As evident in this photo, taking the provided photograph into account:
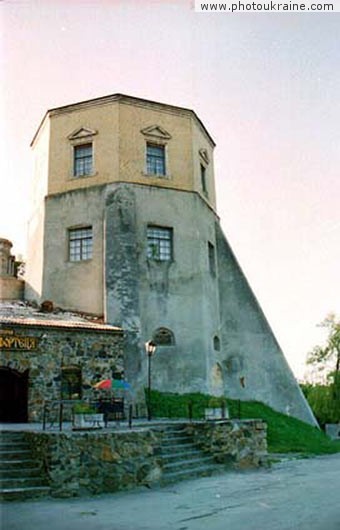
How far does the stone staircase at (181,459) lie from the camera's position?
13.1 m

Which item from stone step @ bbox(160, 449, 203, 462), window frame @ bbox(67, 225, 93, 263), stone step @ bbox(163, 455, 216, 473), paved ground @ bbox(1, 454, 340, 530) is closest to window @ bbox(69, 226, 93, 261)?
window frame @ bbox(67, 225, 93, 263)

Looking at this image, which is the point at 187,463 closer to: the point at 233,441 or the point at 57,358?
the point at 233,441

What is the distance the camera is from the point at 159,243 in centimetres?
2531

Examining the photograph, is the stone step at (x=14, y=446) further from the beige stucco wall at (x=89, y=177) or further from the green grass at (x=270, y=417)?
the beige stucco wall at (x=89, y=177)

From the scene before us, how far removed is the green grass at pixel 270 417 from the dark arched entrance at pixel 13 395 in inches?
196

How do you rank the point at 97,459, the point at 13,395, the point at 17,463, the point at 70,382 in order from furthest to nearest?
1. the point at 13,395
2. the point at 70,382
3. the point at 97,459
4. the point at 17,463

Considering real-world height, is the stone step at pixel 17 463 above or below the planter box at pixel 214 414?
below

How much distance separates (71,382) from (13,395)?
2.25m

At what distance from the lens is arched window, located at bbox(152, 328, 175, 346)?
24000mm

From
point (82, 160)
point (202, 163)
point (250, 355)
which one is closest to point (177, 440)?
point (250, 355)

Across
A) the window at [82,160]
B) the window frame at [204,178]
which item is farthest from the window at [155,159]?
the window at [82,160]

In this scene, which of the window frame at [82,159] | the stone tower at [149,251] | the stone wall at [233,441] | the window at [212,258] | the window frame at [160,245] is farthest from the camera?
the window at [212,258]

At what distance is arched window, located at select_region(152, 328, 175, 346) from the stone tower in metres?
0.04

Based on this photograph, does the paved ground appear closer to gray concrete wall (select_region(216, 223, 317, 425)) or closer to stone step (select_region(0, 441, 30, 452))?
stone step (select_region(0, 441, 30, 452))
